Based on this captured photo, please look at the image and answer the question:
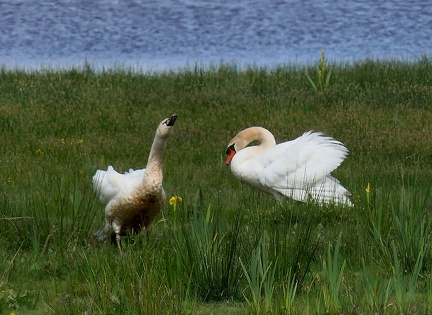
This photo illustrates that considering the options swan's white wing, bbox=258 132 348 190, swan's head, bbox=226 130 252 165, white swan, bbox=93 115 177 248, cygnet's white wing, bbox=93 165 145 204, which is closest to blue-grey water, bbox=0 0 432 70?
swan's head, bbox=226 130 252 165

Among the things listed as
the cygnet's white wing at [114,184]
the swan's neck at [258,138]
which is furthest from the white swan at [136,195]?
the swan's neck at [258,138]

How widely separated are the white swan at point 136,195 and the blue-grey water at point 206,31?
516 inches

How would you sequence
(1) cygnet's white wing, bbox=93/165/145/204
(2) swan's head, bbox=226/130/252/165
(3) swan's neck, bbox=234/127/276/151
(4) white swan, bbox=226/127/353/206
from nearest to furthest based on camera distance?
(1) cygnet's white wing, bbox=93/165/145/204 → (4) white swan, bbox=226/127/353/206 → (3) swan's neck, bbox=234/127/276/151 → (2) swan's head, bbox=226/130/252/165

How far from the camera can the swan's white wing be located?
29.1 feet

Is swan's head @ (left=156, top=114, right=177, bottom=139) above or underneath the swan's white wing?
above

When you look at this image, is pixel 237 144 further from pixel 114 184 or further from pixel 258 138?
pixel 114 184

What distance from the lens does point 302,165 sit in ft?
29.5

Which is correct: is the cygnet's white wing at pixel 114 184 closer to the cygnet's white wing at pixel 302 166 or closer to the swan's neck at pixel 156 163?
the swan's neck at pixel 156 163

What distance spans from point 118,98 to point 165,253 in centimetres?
900

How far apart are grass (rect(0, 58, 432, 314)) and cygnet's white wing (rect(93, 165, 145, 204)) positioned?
0.14 m

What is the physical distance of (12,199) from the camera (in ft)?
29.1

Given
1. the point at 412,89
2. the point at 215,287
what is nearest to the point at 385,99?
the point at 412,89

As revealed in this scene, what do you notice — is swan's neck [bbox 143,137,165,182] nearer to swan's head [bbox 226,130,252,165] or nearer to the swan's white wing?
the swan's white wing

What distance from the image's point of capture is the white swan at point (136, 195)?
7.17 m
